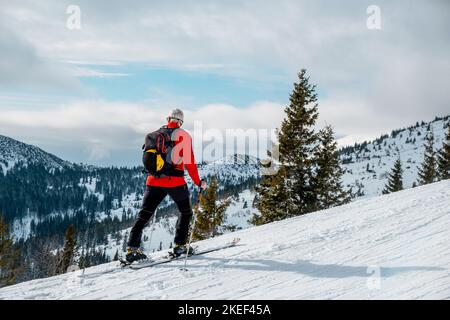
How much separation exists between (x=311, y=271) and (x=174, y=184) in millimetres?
2884

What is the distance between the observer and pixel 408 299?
4.01 m

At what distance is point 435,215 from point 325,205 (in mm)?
18182

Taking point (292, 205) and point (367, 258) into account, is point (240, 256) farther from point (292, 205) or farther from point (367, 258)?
point (292, 205)

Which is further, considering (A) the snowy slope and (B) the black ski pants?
(B) the black ski pants

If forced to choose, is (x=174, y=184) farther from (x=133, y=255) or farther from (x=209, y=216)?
(x=209, y=216)

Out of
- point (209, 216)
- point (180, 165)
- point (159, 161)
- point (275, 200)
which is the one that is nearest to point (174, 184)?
point (180, 165)

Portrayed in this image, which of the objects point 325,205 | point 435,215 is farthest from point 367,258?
point 325,205

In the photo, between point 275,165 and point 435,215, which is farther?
point 275,165

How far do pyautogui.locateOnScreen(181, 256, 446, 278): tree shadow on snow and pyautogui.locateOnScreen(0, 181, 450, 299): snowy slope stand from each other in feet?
0.05

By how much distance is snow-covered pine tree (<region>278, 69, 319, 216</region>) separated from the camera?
72.0ft

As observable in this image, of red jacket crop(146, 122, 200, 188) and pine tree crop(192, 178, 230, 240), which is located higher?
red jacket crop(146, 122, 200, 188)

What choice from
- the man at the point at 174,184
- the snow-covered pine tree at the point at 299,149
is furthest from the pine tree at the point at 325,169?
the man at the point at 174,184

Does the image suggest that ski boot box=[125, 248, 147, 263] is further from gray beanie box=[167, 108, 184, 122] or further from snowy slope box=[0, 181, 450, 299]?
gray beanie box=[167, 108, 184, 122]

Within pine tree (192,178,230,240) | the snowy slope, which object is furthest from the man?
pine tree (192,178,230,240)
